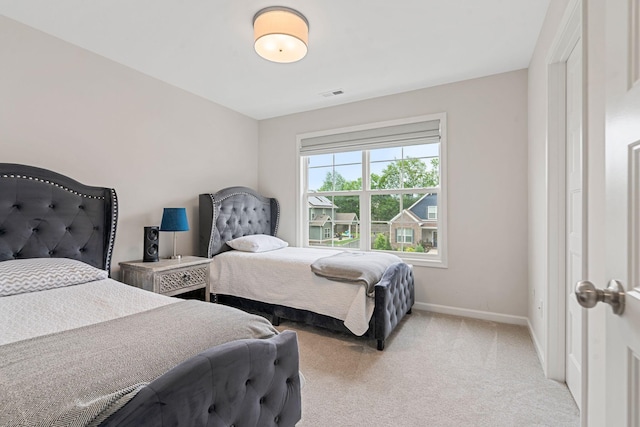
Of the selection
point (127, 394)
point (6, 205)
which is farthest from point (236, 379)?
point (6, 205)

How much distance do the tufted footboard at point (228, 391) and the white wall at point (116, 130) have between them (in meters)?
2.35

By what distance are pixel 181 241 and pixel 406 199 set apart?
2.59 m

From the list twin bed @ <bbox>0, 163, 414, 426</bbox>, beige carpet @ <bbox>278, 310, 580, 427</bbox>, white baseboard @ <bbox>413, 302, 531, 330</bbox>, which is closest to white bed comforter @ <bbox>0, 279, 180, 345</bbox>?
twin bed @ <bbox>0, 163, 414, 426</bbox>

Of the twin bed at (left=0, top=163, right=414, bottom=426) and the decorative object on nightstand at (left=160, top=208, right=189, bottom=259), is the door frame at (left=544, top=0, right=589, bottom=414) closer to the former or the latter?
the twin bed at (left=0, top=163, right=414, bottom=426)

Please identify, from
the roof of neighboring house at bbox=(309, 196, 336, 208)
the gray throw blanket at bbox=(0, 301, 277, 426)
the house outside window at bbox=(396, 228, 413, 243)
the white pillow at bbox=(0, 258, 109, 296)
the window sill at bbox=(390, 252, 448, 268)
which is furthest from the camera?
the roof of neighboring house at bbox=(309, 196, 336, 208)

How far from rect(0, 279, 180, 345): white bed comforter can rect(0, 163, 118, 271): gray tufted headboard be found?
2.06ft

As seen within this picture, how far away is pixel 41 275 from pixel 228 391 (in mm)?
1555

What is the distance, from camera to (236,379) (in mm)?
1014

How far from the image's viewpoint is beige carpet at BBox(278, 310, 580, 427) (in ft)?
5.58

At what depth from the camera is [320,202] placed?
13.8 ft

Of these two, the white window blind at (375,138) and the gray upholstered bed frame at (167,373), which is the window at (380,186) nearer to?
the white window blind at (375,138)

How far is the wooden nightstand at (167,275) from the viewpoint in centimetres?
256

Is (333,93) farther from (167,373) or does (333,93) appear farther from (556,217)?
(167,373)

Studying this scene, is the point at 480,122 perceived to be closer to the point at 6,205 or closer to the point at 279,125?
the point at 279,125
